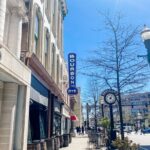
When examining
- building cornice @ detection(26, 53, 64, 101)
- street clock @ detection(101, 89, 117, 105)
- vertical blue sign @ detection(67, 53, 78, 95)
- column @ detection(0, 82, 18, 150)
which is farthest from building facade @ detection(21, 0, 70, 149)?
vertical blue sign @ detection(67, 53, 78, 95)

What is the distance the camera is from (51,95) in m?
19.2

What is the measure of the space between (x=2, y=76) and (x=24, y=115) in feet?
8.71

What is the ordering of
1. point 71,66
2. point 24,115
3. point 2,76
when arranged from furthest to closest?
point 71,66 → point 24,115 → point 2,76

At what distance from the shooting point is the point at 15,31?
11.1 m

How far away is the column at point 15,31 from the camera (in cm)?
1099

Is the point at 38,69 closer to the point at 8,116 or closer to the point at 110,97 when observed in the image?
the point at 110,97

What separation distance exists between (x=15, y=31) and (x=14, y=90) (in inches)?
99.1

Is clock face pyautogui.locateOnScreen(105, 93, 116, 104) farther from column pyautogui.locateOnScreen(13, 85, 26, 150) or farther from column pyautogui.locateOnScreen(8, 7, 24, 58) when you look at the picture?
column pyautogui.locateOnScreen(8, 7, 24, 58)

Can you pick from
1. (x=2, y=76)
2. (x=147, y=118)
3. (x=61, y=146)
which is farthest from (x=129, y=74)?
(x=147, y=118)

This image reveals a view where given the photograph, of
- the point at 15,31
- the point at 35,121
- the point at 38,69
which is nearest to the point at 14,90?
the point at 15,31

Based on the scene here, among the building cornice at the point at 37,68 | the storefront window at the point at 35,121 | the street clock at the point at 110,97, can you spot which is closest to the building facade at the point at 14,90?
the building cornice at the point at 37,68

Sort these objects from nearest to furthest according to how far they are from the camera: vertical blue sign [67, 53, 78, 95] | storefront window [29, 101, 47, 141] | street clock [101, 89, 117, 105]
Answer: street clock [101, 89, 117, 105] → storefront window [29, 101, 47, 141] → vertical blue sign [67, 53, 78, 95]

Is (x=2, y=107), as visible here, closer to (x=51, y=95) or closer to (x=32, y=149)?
(x=32, y=149)

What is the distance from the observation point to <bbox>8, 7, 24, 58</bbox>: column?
11.0 m
